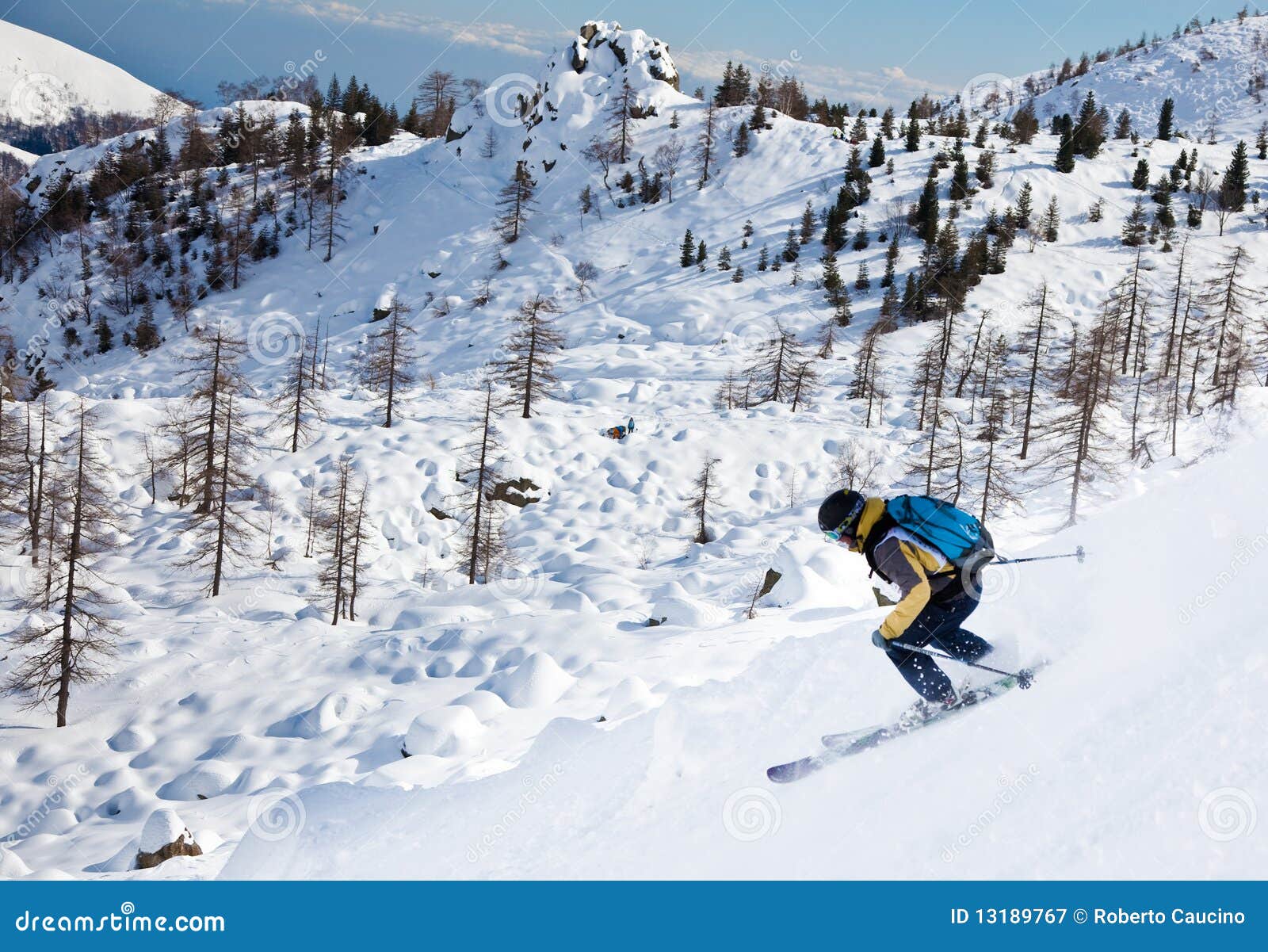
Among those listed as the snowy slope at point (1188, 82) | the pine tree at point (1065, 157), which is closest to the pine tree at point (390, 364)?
the pine tree at point (1065, 157)

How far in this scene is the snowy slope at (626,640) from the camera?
5.70 metres

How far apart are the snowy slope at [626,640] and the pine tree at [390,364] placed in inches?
56.1

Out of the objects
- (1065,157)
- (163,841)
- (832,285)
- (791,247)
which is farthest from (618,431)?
(1065,157)

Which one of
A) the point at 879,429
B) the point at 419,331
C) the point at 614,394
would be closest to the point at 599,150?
the point at 419,331

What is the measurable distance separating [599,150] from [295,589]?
6445 centimetres

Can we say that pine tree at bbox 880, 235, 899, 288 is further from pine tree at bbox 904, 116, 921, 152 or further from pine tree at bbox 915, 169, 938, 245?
pine tree at bbox 904, 116, 921, 152

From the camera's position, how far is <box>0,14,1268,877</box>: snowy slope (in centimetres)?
570

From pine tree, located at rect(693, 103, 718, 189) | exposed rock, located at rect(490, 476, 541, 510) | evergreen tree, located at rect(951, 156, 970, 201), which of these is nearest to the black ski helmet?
exposed rock, located at rect(490, 476, 541, 510)

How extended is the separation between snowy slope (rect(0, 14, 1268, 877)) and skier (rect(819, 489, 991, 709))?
549mm

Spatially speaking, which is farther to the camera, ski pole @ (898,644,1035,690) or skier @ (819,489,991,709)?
ski pole @ (898,644,1035,690)

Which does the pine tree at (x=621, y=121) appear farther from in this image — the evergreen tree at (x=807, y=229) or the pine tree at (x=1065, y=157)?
the pine tree at (x=1065, y=157)

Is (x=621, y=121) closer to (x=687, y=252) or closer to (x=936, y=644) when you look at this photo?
(x=687, y=252)

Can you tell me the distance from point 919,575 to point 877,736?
1.60m

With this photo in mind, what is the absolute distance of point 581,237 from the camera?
73.6 metres
